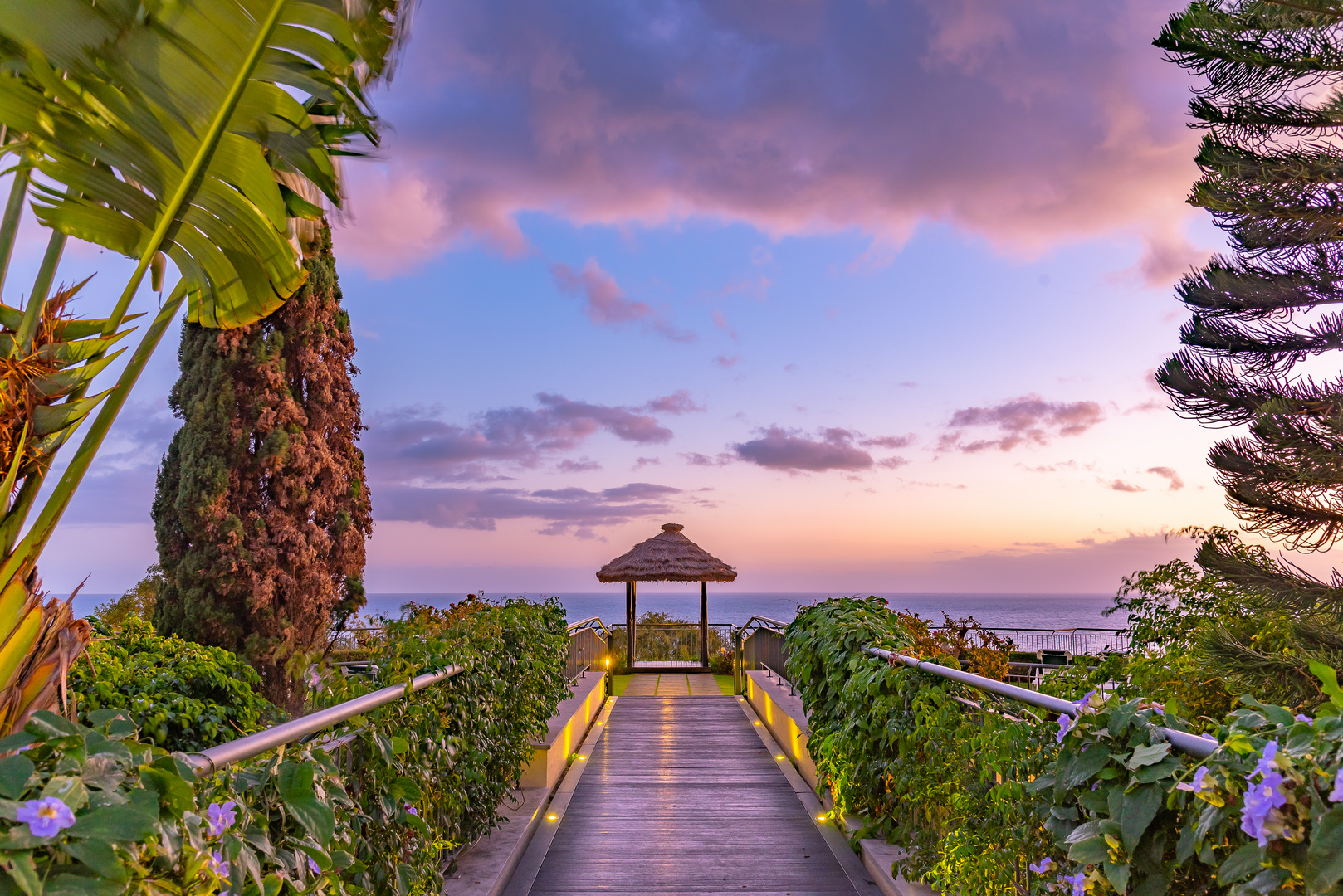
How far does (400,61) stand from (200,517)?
13.3 m

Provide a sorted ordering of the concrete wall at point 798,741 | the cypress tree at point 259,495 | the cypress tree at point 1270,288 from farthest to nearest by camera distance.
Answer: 1. the cypress tree at point 259,495
2. the cypress tree at point 1270,288
3. the concrete wall at point 798,741

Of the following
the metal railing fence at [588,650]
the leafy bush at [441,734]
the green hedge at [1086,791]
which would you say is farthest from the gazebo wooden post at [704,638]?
the green hedge at [1086,791]

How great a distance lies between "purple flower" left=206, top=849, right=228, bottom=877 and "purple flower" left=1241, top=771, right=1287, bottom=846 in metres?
1.87

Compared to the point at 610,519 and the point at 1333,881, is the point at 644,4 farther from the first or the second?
the point at 610,519

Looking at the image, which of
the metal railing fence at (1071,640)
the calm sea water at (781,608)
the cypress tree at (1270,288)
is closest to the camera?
the cypress tree at (1270,288)

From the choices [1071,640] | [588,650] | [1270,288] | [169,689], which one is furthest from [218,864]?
[1071,640]

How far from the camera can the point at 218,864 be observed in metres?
1.39

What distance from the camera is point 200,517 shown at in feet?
42.6

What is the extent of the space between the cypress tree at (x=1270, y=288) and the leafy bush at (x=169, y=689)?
987 centimetres

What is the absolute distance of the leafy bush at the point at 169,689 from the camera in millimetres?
4371

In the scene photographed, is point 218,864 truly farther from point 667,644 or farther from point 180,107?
point 667,644

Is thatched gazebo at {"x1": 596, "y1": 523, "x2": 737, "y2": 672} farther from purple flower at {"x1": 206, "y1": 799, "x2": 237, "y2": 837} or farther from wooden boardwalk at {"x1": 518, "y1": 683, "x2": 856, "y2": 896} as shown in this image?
purple flower at {"x1": 206, "y1": 799, "x2": 237, "y2": 837}

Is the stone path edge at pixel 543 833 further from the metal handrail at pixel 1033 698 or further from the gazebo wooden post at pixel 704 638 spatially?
the gazebo wooden post at pixel 704 638

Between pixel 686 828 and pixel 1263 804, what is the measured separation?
4456 millimetres
